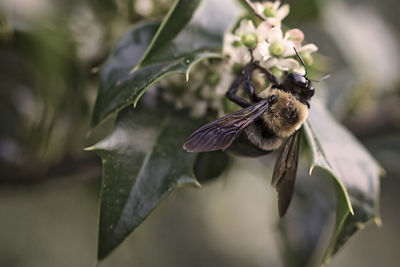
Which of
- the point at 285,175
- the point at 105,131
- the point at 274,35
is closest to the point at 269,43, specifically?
the point at 274,35

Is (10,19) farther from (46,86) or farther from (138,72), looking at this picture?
(138,72)

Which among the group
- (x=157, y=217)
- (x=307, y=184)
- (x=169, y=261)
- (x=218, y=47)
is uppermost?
(x=218, y=47)

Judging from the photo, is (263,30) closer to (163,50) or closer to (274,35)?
(274,35)

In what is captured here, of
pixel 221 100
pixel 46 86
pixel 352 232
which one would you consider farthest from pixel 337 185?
pixel 46 86

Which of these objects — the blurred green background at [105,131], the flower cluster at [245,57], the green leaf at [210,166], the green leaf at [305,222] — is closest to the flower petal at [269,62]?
the flower cluster at [245,57]

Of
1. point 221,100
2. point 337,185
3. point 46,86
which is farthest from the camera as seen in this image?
point 46,86

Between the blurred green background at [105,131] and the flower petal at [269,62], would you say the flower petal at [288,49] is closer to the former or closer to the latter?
the flower petal at [269,62]
